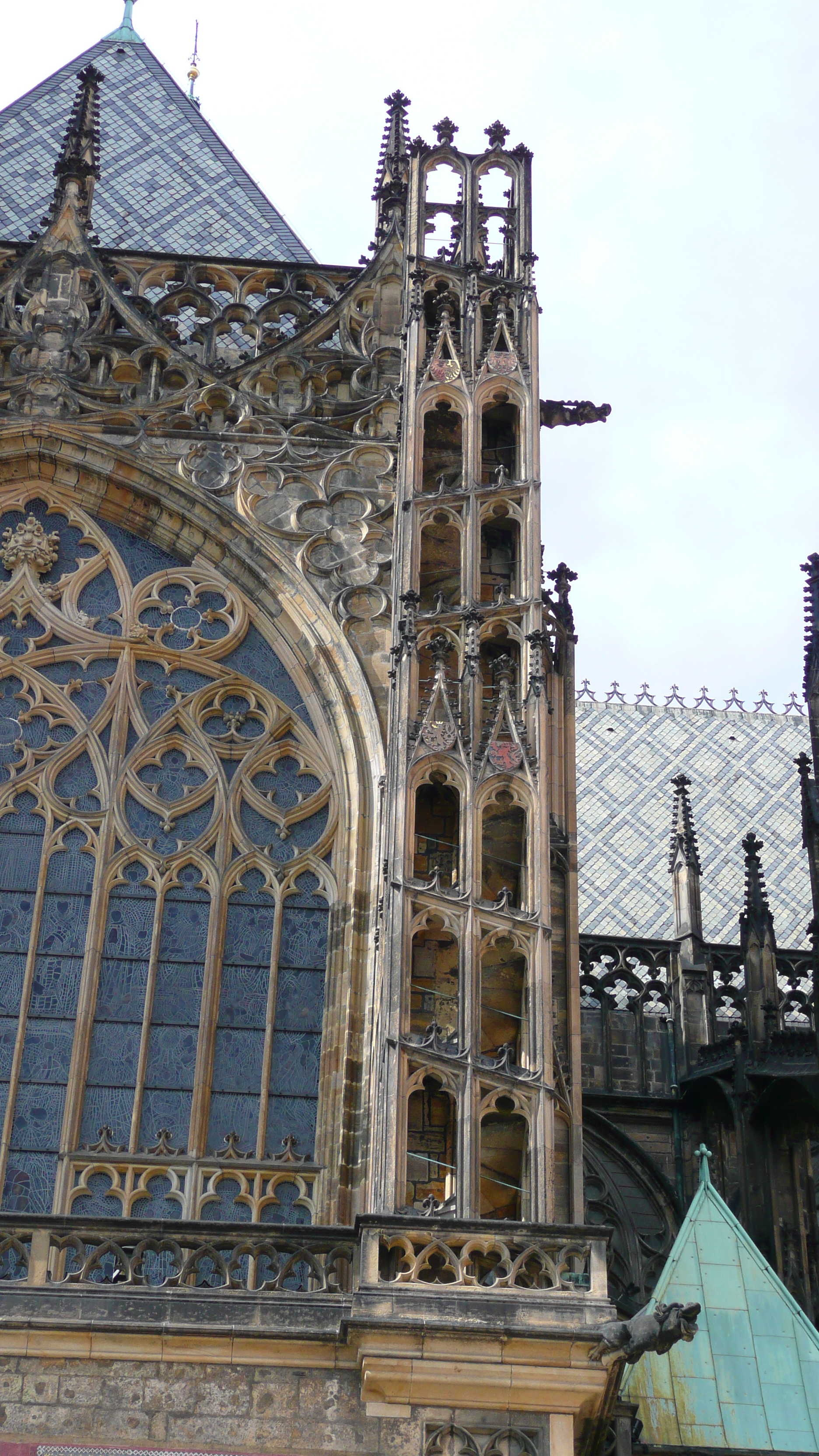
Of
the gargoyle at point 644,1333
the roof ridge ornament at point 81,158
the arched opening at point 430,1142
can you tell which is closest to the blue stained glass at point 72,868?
the arched opening at point 430,1142

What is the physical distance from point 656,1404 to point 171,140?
42.2 ft

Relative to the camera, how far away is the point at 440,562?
1595 cm

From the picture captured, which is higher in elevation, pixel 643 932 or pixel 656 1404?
pixel 643 932

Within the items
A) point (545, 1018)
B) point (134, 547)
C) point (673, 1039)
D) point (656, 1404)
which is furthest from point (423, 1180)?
point (673, 1039)

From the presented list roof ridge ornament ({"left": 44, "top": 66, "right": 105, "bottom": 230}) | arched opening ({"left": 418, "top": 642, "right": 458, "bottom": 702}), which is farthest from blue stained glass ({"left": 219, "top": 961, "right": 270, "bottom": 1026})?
roof ridge ornament ({"left": 44, "top": 66, "right": 105, "bottom": 230})

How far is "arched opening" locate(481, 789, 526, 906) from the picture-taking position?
14391mm

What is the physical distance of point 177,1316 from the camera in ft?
40.8

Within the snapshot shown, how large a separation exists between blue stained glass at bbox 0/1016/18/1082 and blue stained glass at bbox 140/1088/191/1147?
33.3 inches

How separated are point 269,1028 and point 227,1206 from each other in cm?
119

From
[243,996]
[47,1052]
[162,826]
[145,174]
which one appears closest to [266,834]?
[162,826]

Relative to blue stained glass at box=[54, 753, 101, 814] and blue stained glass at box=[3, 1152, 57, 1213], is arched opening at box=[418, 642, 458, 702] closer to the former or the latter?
blue stained glass at box=[54, 753, 101, 814]

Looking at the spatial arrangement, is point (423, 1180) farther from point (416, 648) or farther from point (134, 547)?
point (134, 547)

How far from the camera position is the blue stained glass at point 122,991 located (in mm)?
14859

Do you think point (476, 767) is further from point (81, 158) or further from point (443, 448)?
point (81, 158)
